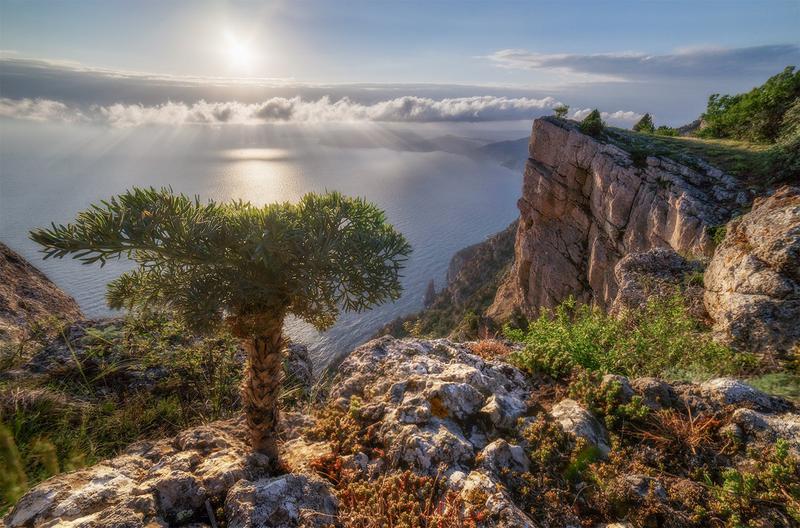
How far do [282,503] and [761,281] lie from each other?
907 centimetres

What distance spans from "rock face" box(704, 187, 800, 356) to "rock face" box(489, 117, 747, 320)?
838cm

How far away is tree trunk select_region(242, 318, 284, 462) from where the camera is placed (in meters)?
3.84

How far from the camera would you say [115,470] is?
3.23 metres

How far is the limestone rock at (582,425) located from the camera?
3648 mm

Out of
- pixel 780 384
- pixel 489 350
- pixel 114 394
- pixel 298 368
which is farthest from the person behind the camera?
pixel 298 368

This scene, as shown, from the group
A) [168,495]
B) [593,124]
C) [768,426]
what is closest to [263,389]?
[168,495]

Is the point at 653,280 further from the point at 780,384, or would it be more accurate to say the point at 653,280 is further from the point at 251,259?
the point at 251,259

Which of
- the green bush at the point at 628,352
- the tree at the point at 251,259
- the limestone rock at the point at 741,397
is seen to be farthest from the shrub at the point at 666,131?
the tree at the point at 251,259

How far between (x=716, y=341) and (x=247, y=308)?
24.9 feet

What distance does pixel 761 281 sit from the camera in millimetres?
7223

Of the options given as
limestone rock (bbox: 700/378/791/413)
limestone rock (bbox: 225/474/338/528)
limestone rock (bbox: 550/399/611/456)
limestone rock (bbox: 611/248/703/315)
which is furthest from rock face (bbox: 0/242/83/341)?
limestone rock (bbox: 611/248/703/315)

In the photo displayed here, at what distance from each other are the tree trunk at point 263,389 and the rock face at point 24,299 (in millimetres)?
4959

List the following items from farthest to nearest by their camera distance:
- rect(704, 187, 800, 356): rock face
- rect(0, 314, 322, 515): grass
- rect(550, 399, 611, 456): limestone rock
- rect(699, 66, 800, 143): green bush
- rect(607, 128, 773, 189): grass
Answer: rect(699, 66, 800, 143): green bush, rect(607, 128, 773, 189): grass, rect(704, 187, 800, 356): rock face, rect(0, 314, 322, 515): grass, rect(550, 399, 611, 456): limestone rock

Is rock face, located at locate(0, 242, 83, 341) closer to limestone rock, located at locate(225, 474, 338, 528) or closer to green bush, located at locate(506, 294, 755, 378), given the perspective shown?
limestone rock, located at locate(225, 474, 338, 528)
